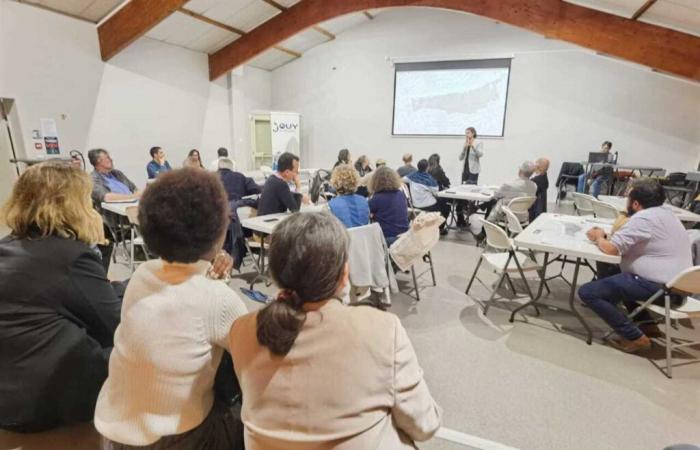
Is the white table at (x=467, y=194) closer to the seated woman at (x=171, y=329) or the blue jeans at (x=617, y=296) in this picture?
the blue jeans at (x=617, y=296)

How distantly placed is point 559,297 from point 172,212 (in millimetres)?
3531

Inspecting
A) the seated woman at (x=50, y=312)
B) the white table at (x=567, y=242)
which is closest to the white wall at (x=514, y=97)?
the white table at (x=567, y=242)

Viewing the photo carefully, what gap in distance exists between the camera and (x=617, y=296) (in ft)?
8.04

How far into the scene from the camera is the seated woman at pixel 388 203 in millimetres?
3166

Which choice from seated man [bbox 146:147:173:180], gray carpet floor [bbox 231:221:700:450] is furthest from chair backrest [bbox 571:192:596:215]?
seated man [bbox 146:147:173:180]

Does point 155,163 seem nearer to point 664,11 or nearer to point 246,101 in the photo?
point 246,101

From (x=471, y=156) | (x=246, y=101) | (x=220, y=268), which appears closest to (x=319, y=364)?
(x=220, y=268)

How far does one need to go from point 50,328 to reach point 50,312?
0.05m

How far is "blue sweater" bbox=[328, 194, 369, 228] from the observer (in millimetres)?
2822

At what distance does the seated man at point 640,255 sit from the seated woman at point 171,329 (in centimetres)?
252

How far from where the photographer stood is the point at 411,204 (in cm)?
511

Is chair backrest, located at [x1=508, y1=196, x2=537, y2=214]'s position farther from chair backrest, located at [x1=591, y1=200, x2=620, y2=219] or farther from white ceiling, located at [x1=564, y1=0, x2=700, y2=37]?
white ceiling, located at [x1=564, y1=0, x2=700, y2=37]

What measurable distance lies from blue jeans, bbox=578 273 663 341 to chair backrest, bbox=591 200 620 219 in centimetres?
183

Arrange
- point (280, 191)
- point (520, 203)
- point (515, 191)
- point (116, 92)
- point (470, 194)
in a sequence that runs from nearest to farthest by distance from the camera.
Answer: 1. point (280, 191)
2. point (520, 203)
3. point (515, 191)
4. point (470, 194)
5. point (116, 92)
